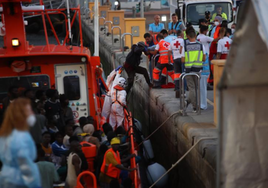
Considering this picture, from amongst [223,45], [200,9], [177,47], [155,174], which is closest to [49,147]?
[155,174]

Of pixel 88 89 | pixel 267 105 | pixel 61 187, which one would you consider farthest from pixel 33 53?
pixel 267 105

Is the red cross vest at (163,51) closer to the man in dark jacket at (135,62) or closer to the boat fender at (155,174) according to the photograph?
the man in dark jacket at (135,62)

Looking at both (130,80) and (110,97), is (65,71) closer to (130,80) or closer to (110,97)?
(110,97)

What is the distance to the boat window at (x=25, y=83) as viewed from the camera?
9.23m

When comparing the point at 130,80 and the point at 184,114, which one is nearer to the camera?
the point at 184,114

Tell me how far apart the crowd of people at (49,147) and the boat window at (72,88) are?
0.55 metres

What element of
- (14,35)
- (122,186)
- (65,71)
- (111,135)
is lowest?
(122,186)

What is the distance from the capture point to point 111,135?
812 centimetres

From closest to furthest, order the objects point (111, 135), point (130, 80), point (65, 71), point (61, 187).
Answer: point (61, 187)
point (111, 135)
point (65, 71)
point (130, 80)

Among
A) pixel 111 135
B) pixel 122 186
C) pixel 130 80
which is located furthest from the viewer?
pixel 130 80

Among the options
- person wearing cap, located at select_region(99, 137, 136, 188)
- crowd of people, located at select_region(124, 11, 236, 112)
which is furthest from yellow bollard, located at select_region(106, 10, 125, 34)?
person wearing cap, located at select_region(99, 137, 136, 188)

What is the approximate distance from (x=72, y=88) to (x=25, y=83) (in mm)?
830

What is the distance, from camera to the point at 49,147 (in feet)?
24.1

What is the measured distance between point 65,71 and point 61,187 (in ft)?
11.2
